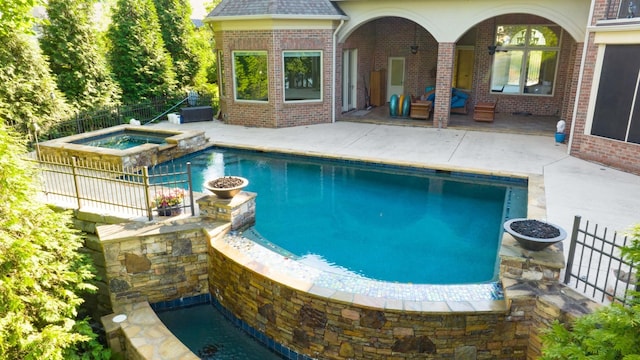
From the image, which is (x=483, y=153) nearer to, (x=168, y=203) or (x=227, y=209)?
(x=227, y=209)

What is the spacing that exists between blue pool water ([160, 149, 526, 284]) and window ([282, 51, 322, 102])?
3.63 metres

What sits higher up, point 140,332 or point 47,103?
point 47,103

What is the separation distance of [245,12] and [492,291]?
11.6 m

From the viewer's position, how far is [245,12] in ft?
45.4

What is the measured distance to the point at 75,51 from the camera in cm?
1388

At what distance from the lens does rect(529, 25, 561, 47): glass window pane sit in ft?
49.9

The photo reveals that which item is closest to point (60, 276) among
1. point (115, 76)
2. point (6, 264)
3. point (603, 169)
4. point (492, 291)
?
point (6, 264)


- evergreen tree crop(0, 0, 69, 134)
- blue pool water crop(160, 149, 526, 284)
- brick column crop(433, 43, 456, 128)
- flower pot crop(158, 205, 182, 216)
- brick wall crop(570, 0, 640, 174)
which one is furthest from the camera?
brick column crop(433, 43, 456, 128)

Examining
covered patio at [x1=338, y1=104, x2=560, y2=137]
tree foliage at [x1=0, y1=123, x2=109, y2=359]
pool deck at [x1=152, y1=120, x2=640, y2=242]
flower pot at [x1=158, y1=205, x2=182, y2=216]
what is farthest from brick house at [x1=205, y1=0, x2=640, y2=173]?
tree foliage at [x1=0, y1=123, x2=109, y2=359]

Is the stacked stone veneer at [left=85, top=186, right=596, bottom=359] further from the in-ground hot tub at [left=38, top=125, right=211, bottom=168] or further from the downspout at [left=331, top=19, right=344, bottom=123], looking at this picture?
the downspout at [left=331, top=19, right=344, bottom=123]

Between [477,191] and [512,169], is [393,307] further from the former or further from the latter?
[512,169]

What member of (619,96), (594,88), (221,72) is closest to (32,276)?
(619,96)

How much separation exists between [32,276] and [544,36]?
16.5m

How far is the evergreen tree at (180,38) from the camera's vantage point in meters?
19.0
